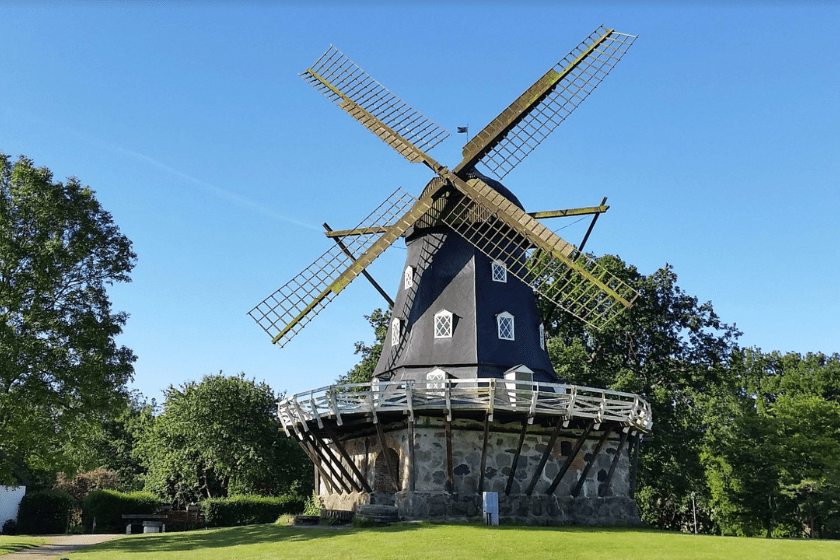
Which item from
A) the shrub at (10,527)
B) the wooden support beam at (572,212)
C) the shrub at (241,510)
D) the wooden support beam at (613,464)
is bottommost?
the shrub at (10,527)

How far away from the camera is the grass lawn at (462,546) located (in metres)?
15.3

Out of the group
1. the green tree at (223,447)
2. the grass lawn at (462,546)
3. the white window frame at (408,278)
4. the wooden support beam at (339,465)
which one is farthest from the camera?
the green tree at (223,447)

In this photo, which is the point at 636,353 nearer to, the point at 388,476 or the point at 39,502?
the point at 388,476

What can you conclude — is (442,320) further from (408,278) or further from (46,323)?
(46,323)

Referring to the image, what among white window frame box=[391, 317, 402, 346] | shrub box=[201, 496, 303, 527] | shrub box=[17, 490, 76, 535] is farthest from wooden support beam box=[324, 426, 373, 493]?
shrub box=[17, 490, 76, 535]

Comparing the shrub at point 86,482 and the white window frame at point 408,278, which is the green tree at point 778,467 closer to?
the white window frame at point 408,278

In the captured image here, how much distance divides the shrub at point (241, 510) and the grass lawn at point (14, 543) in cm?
773

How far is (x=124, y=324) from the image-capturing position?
80.1ft

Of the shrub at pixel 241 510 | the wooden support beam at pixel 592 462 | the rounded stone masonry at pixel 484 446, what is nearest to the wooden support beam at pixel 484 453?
the rounded stone masonry at pixel 484 446

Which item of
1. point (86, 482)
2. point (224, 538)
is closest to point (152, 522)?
point (224, 538)

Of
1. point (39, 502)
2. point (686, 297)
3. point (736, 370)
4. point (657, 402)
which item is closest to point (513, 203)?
point (657, 402)

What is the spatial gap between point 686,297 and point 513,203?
50.2 ft

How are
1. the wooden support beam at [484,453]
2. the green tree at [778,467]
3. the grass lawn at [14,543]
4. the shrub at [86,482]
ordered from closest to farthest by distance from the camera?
the grass lawn at [14,543]
the wooden support beam at [484,453]
the green tree at [778,467]
the shrub at [86,482]

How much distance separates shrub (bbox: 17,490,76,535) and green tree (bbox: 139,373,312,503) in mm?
6326
